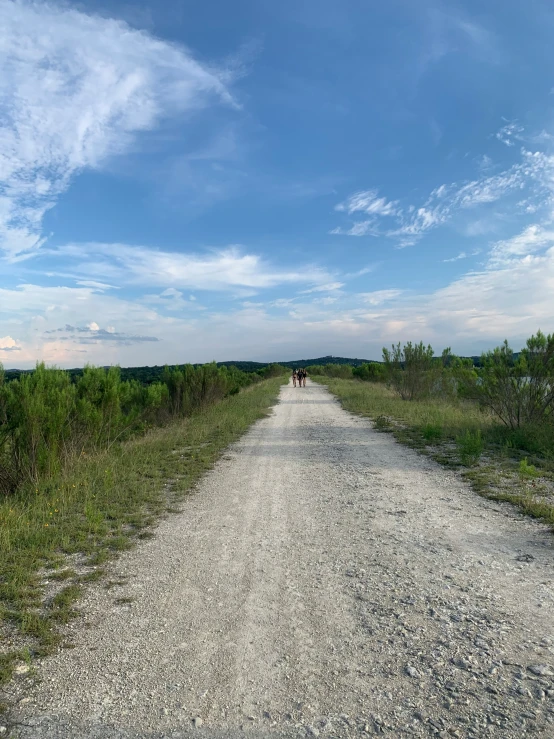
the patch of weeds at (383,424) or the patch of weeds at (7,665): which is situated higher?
the patch of weeds at (383,424)

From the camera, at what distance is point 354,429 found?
14.1 m

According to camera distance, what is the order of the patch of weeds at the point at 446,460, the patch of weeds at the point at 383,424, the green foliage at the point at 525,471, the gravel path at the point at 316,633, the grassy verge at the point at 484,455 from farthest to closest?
the patch of weeds at the point at 383,424 < the patch of weeds at the point at 446,460 < the green foliage at the point at 525,471 < the grassy verge at the point at 484,455 < the gravel path at the point at 316,633

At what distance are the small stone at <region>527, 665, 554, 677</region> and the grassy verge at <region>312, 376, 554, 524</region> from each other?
3.19m

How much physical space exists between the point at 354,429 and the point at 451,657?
11.2m

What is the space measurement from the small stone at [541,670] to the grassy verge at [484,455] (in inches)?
125

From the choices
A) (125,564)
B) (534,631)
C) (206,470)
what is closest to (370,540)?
(534,631)

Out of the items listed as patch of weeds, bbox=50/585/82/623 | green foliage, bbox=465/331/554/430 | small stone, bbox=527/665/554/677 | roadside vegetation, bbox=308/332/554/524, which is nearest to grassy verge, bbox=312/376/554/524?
roadside vegetation, bbox=308/332/554/524

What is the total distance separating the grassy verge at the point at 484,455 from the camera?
6.80m

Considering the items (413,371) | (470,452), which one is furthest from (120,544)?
(413,371)

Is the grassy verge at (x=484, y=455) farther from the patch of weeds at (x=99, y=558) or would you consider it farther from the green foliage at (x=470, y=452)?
the patch of weeds at (x=99, y=558)

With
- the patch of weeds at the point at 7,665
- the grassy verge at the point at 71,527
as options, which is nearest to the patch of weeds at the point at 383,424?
the grassy verge at the point at 71,527

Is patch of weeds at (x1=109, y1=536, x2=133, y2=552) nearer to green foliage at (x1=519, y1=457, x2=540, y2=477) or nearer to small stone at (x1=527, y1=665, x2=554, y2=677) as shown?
small stone at (x1=527, y1=665, x2=554, y2=677)

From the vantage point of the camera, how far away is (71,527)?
17.9 ft

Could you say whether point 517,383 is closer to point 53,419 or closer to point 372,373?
point 53,419
